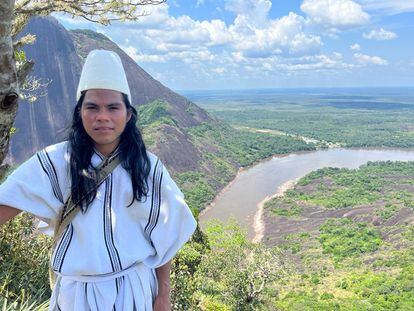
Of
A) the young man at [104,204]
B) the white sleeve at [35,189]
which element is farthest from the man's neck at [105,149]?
the white sleeve at [35,189]

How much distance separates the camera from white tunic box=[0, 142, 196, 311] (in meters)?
1.30

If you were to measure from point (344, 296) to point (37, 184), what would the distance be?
66.2ft

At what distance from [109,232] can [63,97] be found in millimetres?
45173

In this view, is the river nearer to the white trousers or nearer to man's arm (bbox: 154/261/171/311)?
man's arm (bbox: 154/261/171/311)

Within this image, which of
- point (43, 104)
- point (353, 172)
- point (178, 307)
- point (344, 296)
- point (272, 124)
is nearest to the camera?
point (178, 307)

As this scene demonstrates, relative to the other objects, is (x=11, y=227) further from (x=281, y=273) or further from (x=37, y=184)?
(x=281, y=273)

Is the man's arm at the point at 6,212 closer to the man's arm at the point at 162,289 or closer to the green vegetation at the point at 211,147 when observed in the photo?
the man's arm at the point at 162,289

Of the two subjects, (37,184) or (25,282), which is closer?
(37,184)

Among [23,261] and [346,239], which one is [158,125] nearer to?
[346,239]

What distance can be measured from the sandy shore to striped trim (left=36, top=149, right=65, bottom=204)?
25601mm

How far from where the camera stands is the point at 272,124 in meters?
86.1

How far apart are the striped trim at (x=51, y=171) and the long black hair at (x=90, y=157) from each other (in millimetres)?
46

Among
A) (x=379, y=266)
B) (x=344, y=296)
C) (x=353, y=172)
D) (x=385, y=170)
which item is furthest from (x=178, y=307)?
(x=385, y=170)

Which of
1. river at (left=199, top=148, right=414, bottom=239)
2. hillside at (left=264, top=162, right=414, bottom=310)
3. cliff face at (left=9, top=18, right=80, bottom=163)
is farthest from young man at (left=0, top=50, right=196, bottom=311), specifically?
cliff face at (left=9, top=18, right=80, bottom=163)
